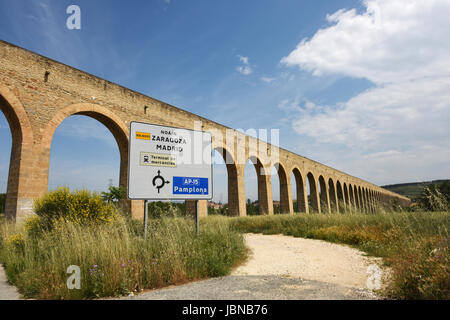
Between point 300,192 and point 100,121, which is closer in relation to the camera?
point 100,121

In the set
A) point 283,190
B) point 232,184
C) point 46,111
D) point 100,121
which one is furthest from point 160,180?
point 283,190

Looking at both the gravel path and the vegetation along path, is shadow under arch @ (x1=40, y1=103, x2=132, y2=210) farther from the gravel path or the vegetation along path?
the vegetation along path

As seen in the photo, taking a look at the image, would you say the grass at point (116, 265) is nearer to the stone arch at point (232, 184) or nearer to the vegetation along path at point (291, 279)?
the vegetation along path at point (291, 279)

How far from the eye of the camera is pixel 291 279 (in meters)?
3.36

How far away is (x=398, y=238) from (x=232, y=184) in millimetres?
11265

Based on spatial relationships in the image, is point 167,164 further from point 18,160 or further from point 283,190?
point 283,190

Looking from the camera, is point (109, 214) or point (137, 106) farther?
point (137, 106)

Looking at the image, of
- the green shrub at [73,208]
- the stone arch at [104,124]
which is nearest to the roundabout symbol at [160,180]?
the green shrub at [73,208]

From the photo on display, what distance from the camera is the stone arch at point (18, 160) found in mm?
7273

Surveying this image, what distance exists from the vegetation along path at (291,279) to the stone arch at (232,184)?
1047cm
